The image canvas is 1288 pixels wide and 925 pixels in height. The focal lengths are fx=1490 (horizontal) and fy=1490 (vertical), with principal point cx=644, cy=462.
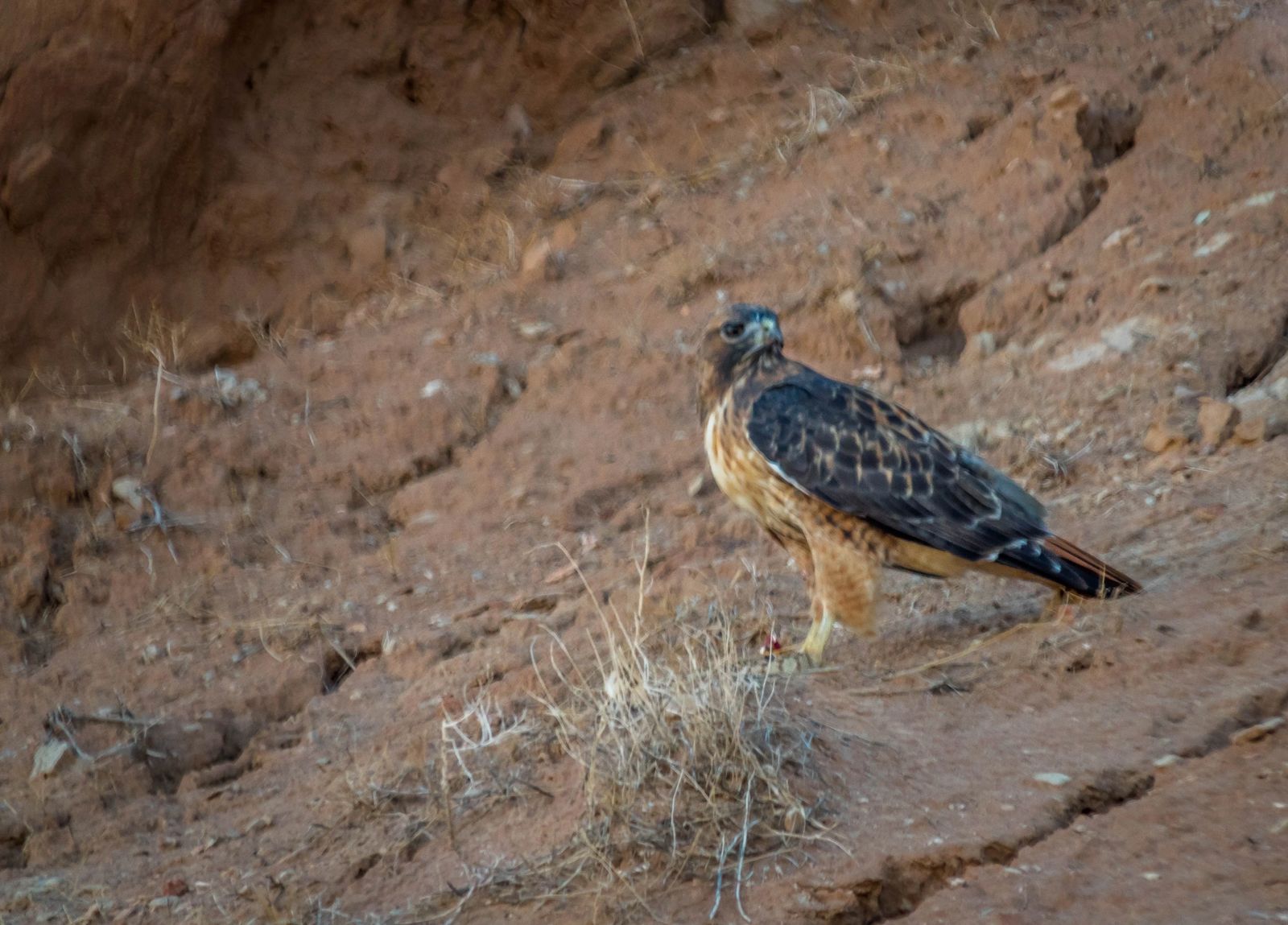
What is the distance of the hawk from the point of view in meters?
4.88

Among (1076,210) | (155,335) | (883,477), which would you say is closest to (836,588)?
(883,477)

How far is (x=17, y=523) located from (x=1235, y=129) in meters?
6.43

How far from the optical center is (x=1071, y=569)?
15.7ft

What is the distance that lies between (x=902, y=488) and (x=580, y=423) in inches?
112

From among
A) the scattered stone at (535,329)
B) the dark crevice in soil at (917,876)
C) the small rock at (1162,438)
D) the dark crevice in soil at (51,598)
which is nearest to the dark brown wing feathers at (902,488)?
the small rock at (1162,438)

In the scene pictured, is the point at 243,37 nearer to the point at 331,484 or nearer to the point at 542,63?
the point at 542,63

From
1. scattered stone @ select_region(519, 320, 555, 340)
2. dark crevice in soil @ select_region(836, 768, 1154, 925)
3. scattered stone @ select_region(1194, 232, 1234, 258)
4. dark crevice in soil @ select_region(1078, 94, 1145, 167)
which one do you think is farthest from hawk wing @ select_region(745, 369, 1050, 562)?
dark crevice in soil @ select_region(1078, 94, 1145, 167)

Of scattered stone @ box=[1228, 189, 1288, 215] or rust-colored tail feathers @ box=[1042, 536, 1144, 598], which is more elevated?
scattered stone @ box=[1228, 189, 1288, 215]

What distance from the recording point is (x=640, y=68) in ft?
31.4

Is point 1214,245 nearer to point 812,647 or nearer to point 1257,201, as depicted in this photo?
point 1257,201

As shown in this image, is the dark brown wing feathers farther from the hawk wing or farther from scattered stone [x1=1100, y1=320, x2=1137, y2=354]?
scattered stone [x1=1100, y1=320, x2=1137, y2=354]

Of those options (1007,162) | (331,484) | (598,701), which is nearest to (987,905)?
(598,701)

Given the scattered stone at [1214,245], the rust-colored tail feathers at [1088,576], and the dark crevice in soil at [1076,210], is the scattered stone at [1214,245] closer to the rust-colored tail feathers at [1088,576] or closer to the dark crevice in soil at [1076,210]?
the dark crevice in soil at [1076,210]

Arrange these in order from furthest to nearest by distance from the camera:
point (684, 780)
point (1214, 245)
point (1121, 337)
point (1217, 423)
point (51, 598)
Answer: point (1214, 245) < point (1121, 337) < point (51, 598) < point (1217, 423) < point (684, 780)
